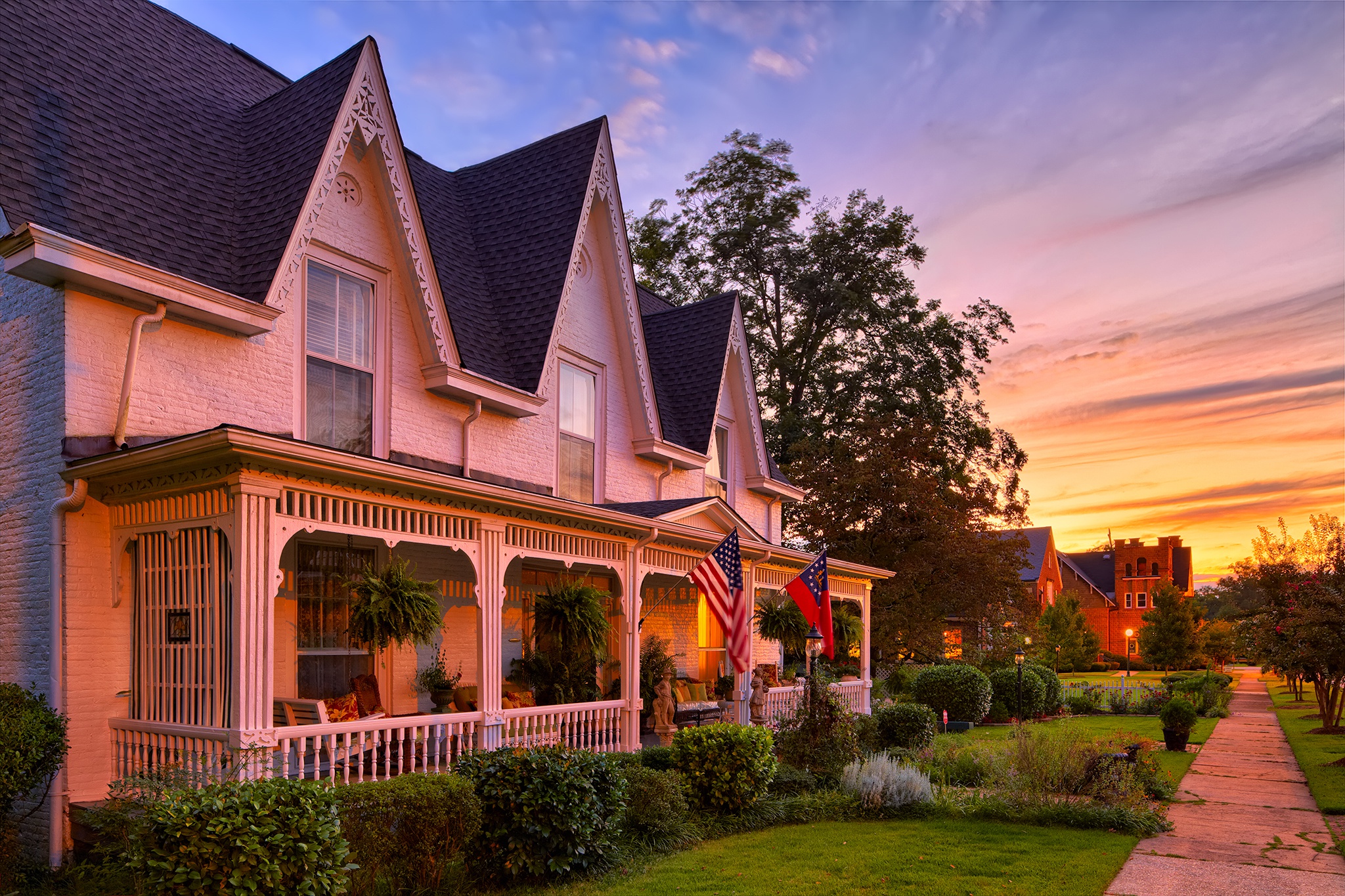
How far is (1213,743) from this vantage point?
23344mm

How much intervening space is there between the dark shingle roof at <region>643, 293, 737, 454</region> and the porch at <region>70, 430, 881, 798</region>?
16.8 feet

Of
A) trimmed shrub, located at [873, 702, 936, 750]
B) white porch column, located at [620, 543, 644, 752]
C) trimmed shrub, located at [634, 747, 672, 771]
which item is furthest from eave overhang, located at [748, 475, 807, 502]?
trimmed shrub, located at [634, 747, 672, 771]

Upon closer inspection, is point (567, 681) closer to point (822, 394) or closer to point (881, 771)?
point (881, 771)

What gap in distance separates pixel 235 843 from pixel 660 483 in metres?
12.7

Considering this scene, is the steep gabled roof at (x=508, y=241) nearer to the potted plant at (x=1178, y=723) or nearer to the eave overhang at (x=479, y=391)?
the eave overhang at (x=479, y=391)

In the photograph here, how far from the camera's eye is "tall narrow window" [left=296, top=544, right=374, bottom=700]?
11445 mm

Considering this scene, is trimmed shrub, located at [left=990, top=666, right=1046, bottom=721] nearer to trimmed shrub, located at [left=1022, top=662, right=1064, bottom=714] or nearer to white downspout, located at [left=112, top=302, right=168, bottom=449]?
trimmed shrub, located at [left=1022, top=662, right=1064, bottom=714]

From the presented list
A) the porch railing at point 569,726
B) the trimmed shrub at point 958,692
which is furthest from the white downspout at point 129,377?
the trimmed shrub at point 958,692

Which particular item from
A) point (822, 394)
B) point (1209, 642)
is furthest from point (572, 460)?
point (1209, 642)

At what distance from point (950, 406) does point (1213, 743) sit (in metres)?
17.1

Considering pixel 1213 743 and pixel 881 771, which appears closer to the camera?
pixel 881 771

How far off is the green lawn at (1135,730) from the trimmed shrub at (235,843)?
16.5m

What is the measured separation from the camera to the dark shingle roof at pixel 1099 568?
100188mm

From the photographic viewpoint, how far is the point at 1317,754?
20594 mm
